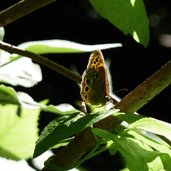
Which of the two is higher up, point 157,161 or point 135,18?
point 135,18

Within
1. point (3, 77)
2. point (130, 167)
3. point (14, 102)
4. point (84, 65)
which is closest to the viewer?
point (130, 167)

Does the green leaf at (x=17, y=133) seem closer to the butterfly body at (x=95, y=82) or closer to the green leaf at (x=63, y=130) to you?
the butterfly body at (x=95, y=82)

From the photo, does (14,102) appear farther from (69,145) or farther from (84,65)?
(84,65)

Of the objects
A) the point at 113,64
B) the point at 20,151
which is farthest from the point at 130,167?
the point at 113,64

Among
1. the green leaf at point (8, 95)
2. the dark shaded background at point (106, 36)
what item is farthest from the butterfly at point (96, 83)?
the dark shaded background at point (106, 36)

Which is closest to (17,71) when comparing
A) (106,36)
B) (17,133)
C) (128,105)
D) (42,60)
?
(17,133)

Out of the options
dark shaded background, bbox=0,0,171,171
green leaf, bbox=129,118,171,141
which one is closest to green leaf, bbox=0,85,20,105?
green leaf, bbox=129,118,171,141
